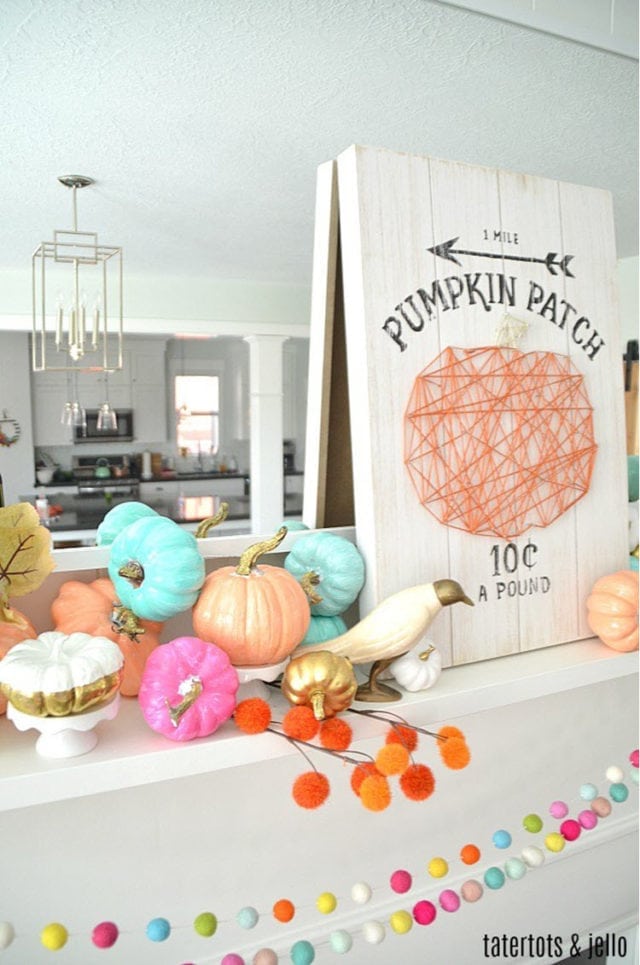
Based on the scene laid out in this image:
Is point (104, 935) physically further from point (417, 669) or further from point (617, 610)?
point (617, 610)

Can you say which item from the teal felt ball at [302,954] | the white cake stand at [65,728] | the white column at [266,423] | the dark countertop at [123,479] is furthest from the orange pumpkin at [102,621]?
the dark countertop at [123,479]

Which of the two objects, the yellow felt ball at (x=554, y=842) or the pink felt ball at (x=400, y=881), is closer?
the pink felt ball at (x=400, y=881)

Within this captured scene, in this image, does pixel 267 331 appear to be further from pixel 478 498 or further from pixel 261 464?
pixel 478 498

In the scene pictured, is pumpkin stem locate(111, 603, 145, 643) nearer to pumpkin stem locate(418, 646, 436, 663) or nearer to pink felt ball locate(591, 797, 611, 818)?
pumpkin stem locate(418, 646, 436, 663)

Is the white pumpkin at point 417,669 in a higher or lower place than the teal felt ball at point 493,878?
higher

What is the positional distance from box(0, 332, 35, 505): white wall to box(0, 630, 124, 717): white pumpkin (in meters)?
5.80

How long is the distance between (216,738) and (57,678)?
0.17m

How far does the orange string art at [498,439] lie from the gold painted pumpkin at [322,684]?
Result: 0.23 m

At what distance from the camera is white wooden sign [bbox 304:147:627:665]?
2.84 ft

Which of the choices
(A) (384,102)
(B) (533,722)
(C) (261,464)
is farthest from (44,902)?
(C) (261,464)

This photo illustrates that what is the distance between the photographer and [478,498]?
93 centimetres

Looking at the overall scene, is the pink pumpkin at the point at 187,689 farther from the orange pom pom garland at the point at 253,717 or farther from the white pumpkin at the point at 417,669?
the white pumpkin at the point at 417,669

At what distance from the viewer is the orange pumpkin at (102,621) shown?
0.79 meters

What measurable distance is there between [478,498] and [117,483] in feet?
19.3
